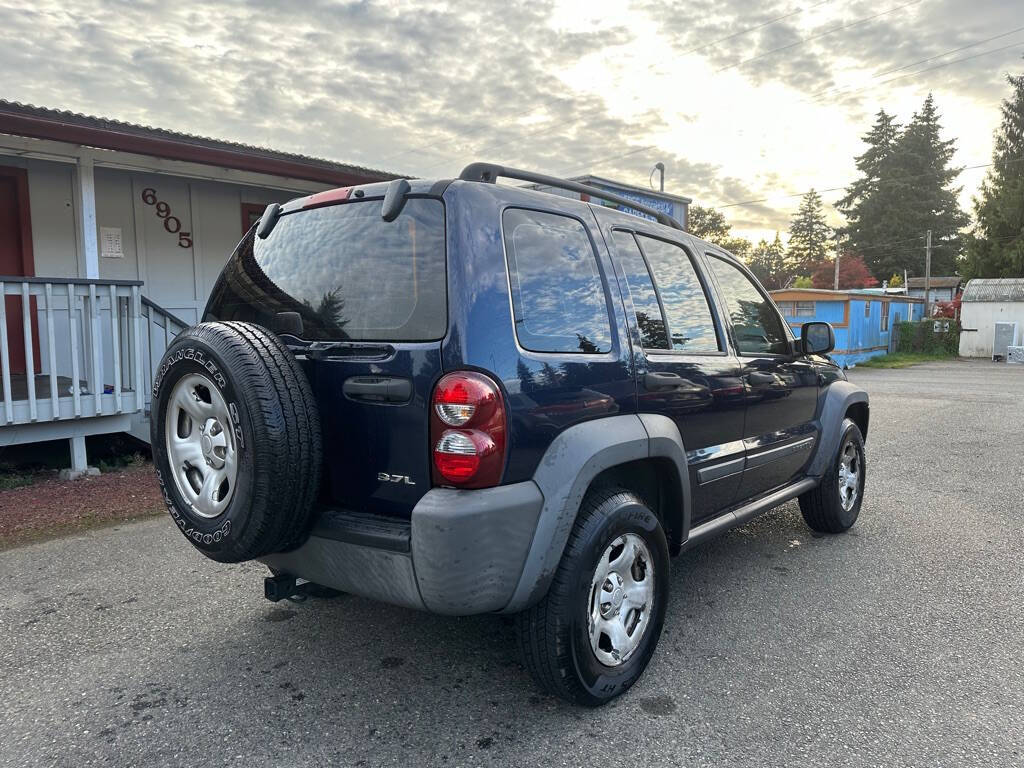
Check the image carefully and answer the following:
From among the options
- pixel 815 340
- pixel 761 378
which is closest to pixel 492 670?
pixel 761 378

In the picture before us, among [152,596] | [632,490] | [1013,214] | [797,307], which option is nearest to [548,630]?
[632,490]

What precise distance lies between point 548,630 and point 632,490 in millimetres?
735

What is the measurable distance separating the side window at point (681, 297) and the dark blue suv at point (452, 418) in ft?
0.37

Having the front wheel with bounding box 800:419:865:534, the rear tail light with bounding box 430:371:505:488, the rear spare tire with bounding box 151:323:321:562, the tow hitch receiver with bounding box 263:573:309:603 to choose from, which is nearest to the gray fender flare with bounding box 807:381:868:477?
the front wheel with bounding box 800:419:865:534

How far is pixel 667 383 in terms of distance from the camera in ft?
10.3

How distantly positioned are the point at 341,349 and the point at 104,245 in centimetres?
726

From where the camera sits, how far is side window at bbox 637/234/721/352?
3.38m

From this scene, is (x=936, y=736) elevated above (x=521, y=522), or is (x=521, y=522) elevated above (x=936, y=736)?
(x=521, y=522)

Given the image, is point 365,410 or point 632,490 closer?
point 365,410

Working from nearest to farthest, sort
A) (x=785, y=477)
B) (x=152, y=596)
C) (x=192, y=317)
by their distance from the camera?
1. (x=152, y=596)
2. (x=785, y=477)
3. (x=192, y=317)

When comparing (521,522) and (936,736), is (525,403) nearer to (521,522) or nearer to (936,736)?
(521,522)

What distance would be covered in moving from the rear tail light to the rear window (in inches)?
8.0

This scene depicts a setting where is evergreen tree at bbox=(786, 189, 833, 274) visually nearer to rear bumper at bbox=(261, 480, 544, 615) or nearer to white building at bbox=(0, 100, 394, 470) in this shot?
white building at bbox=(0, 100, 394, 470)

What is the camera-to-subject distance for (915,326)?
27.5 m
